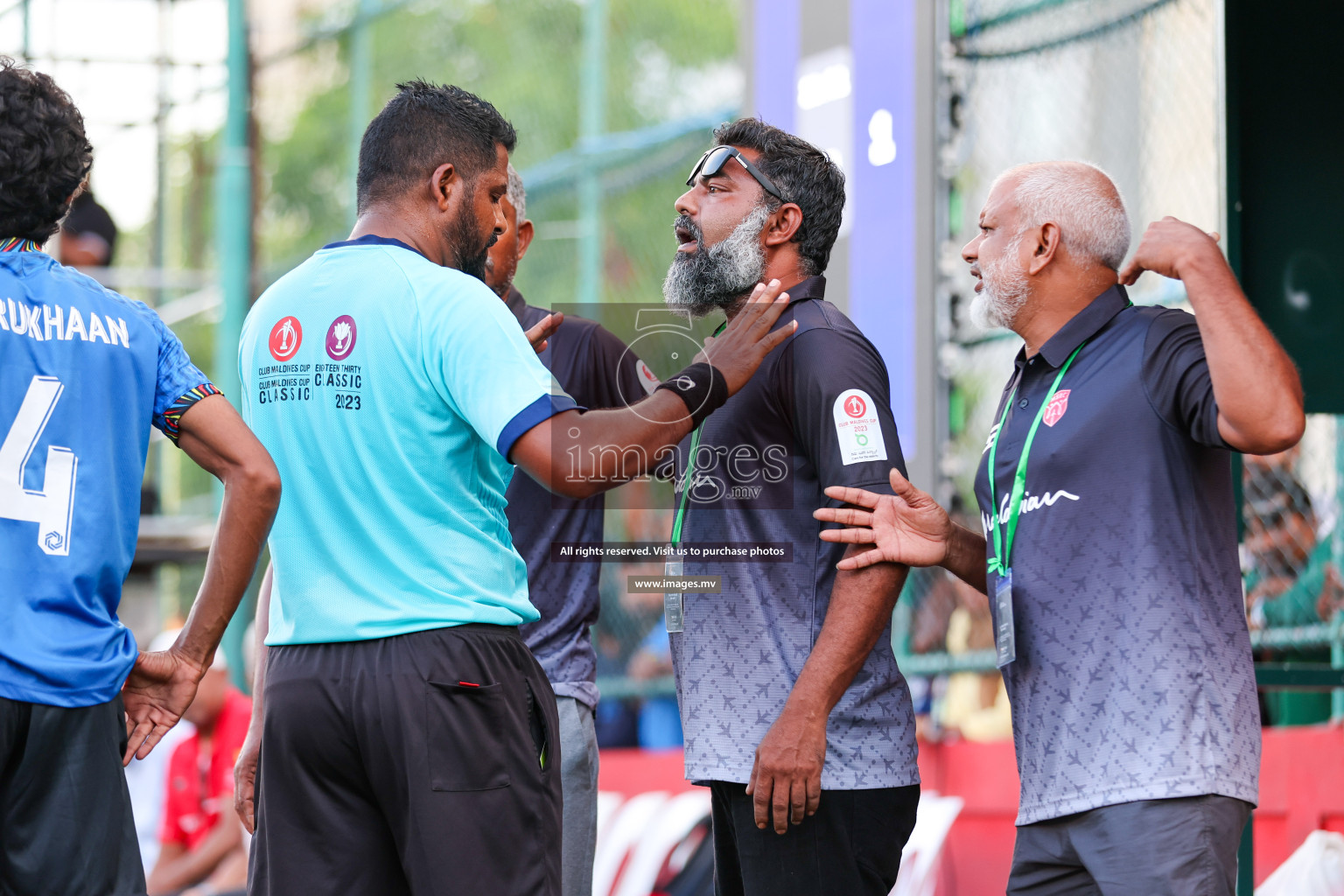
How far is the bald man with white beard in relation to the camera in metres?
2.84

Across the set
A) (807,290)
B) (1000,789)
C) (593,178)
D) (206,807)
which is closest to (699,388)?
(807,290)

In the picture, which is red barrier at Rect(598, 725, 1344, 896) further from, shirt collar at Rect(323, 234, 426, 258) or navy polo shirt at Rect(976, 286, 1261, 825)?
shirt collar at Rect(323, 234, 426, 258)

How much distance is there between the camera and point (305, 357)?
2.91 m

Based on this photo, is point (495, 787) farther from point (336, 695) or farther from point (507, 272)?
point (507, 272)

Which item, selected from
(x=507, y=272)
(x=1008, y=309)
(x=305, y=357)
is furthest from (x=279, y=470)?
(x=1008, y=309)

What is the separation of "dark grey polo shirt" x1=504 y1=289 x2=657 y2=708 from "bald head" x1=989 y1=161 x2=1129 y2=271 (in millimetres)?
1175

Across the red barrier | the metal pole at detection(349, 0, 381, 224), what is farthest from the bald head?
the metal pole at detection(349, 0, 381, 224)

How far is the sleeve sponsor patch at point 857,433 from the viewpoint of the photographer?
3205mm

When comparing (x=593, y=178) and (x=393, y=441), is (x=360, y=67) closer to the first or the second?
(x=593, y=178)

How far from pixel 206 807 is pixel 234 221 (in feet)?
13.7

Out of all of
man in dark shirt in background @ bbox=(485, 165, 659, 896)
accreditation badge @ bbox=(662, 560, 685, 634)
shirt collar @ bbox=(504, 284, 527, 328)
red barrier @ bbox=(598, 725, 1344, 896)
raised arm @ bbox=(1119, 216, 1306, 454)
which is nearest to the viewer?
raised arm @ bbox=(1119, 216, 1306, 454)

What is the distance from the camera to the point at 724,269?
3637mm

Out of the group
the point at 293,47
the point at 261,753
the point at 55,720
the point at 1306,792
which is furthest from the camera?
the point at 293,47

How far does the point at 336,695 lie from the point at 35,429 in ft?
2.47
